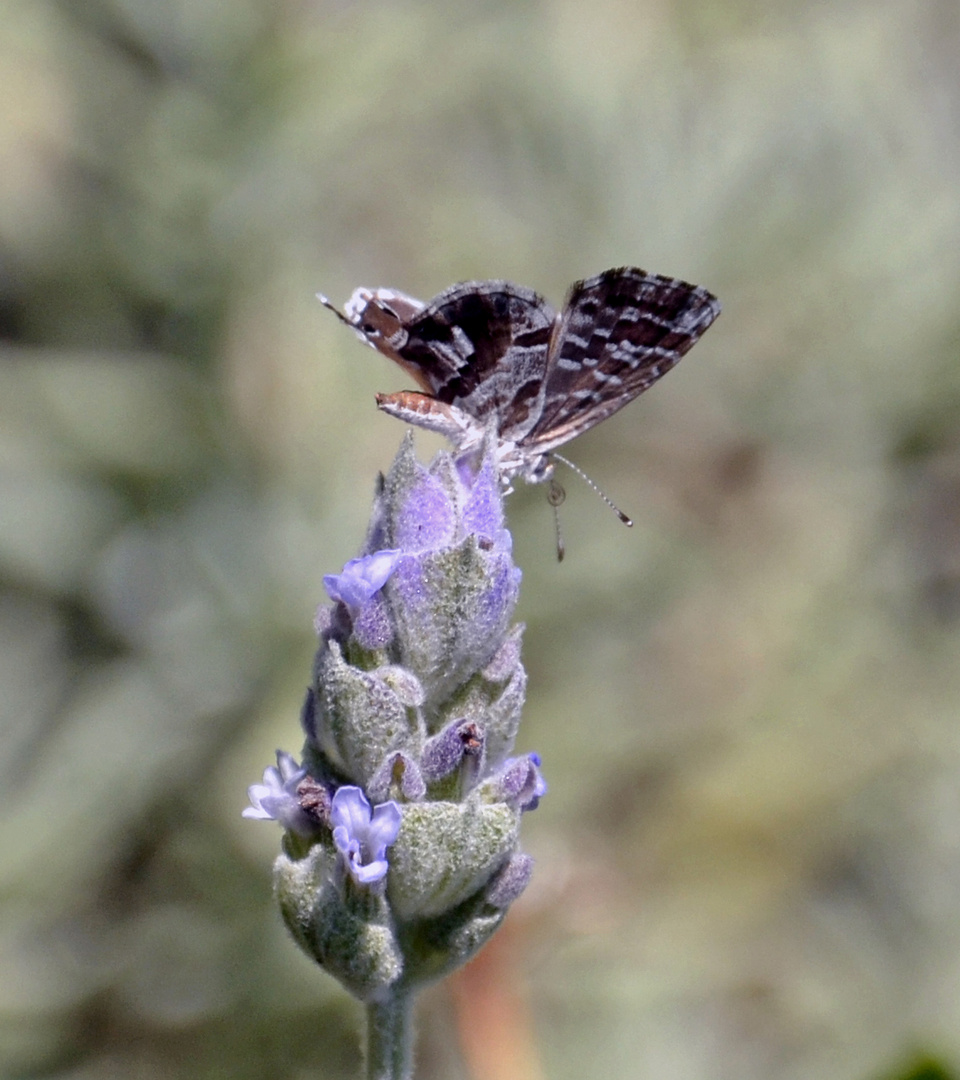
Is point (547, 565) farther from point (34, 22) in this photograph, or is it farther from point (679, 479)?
point (34, 22)

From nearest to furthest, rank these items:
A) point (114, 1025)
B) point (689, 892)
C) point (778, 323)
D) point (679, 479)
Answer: point (114, 1025)
point (689, 892)
point (679, 479)
point (778, 323)

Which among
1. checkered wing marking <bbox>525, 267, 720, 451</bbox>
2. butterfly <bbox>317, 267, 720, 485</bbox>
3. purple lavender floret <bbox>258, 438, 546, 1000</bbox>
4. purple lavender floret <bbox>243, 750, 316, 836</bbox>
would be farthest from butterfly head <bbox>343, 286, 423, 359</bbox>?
purple lavender floret <bbox>243, 750, 316, 836</bbox>

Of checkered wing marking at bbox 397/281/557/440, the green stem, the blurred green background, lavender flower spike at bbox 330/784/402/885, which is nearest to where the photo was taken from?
lavender flower spike at bbox 330/784/402/885

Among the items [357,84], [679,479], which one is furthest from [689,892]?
[357,84]

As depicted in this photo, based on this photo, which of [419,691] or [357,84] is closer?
[419,691]

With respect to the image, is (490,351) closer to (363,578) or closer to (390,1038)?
(363,578)

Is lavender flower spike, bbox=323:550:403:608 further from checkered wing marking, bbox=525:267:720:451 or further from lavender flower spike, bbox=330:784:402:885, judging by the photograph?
checkered wing marking, bbox=525:267:720:451
